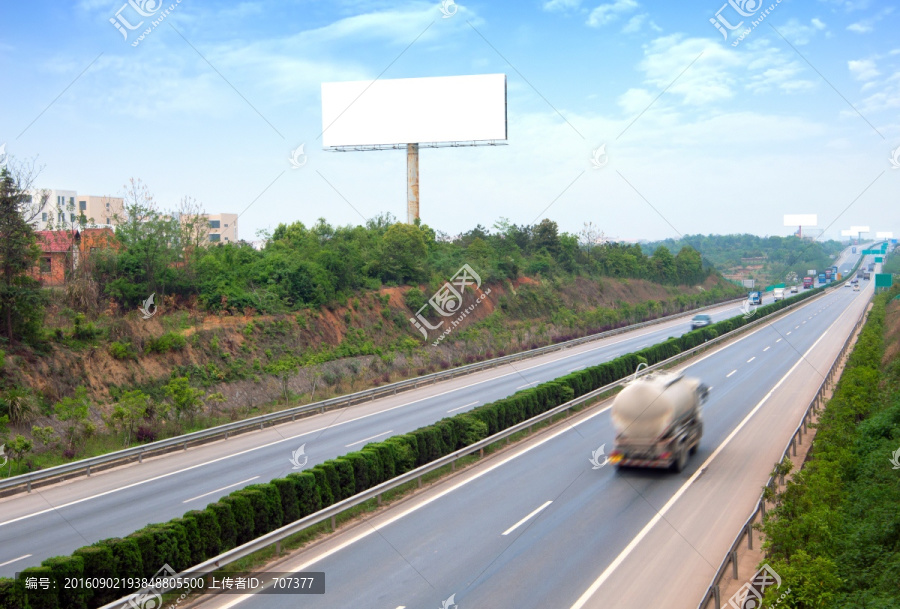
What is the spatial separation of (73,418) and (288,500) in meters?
13.6

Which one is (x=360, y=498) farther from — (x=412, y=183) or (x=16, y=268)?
(x=412, y=183)

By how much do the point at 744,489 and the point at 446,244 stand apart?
55353 mm

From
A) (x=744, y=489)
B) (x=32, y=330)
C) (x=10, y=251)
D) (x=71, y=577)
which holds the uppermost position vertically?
(x=10, y=251)

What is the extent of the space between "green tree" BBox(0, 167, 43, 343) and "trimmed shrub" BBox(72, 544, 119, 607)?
758 inches

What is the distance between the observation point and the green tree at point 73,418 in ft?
72.2

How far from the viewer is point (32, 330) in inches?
1053

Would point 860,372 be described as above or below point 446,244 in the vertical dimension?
below

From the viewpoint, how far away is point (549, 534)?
13891 millimetres

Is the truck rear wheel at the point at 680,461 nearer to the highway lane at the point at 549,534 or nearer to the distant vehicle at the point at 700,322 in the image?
the highway lane at the point at 549,534

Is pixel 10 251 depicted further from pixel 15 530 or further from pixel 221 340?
pixel 15 530

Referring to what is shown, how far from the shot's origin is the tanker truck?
17.0 m

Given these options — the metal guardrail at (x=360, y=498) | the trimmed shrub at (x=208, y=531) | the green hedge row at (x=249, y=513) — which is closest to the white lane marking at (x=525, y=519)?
the metal guardrail at (x=360, y=498)

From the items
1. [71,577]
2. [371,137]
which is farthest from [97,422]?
[371,137]

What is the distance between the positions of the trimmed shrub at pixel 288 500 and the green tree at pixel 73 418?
11290 mm
